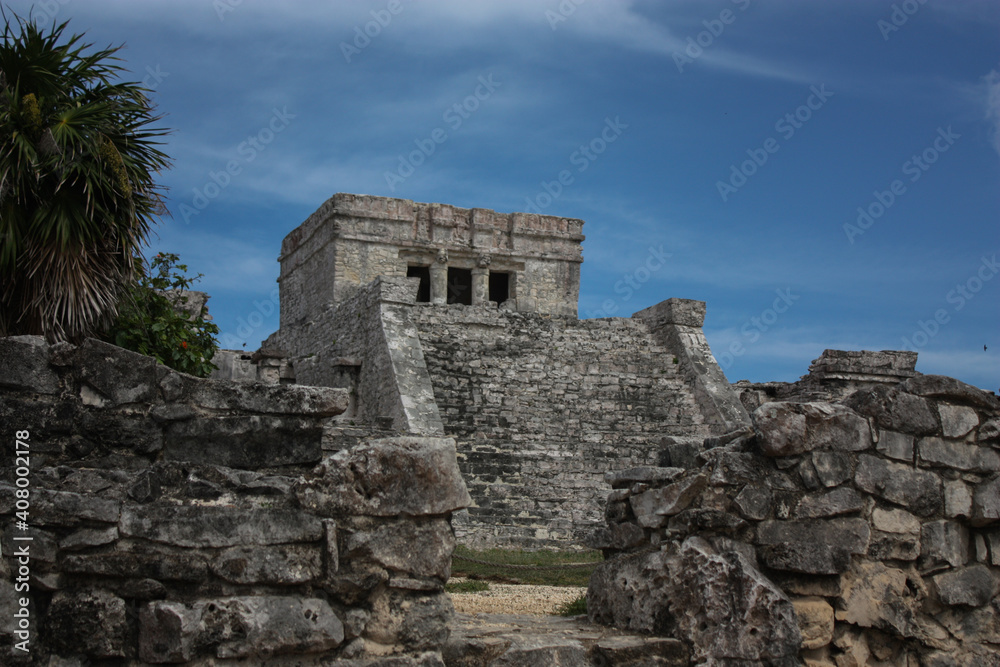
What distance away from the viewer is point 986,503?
428cm

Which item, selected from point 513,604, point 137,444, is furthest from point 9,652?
point 513,604

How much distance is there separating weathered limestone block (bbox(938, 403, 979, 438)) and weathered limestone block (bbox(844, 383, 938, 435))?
50 mm

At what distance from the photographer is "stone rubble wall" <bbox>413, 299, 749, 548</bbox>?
11.4 meters

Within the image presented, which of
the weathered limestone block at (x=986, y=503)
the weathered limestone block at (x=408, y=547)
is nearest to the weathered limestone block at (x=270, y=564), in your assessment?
the weathered limestone block at (x=408, y=547)

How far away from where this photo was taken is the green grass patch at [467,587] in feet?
20.4

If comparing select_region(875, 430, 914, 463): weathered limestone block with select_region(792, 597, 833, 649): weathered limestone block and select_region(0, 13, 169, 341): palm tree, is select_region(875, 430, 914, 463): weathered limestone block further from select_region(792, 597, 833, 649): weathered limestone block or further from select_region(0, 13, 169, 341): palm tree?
select_region(0, 13, 169, 341): palm tree

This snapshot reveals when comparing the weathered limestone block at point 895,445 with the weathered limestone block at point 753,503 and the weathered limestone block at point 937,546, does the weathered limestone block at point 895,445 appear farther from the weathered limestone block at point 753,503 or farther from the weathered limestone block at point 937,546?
the weathered limestone block at point 753,503

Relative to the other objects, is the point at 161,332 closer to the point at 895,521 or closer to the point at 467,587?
the point at 467,587

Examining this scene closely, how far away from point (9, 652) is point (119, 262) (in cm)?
416

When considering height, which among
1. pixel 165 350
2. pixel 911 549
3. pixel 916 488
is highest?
pixel 165 350

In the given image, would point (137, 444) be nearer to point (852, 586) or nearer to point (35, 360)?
point (35, 360)

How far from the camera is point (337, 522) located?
3.21 metres

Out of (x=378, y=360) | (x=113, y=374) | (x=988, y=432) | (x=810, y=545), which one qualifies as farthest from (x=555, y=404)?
(x=113, y=374)

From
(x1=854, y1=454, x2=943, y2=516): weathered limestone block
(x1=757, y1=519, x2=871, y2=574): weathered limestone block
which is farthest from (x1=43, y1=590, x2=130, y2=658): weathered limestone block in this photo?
(x1=854, y1=454, x2=943, y2=516): weathered limestone block
